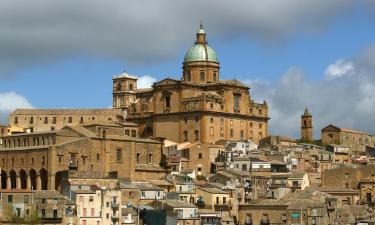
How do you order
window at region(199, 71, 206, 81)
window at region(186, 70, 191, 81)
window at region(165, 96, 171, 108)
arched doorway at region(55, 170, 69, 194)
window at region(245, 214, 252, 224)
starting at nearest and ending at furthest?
1. arched doorway at region(55, 170, 69, 194)
2. window at region(245, 214, 252, 224)
3. window at region(165, 96, 171, 108)
4. window at region(199, 71, 206, 81)
5. window at region(186, 70, 191, 81)

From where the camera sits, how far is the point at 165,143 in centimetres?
11231

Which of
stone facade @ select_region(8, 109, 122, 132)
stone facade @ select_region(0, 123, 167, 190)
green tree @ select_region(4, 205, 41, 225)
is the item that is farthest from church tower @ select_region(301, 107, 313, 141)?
green tree @ select_region(4, 205, 41, 225)

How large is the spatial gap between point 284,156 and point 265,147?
34.5ft

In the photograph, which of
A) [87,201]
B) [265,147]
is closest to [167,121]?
[265,147]

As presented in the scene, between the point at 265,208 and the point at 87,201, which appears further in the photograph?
the point at 265,208

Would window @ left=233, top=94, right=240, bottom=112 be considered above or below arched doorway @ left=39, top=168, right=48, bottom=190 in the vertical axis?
above

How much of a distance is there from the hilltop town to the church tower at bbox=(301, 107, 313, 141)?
6671 millimetres

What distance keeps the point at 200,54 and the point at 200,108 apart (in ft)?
35.9

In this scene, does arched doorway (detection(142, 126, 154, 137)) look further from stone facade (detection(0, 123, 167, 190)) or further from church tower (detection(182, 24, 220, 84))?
stone facade (detection(0, 123, 167, 190))

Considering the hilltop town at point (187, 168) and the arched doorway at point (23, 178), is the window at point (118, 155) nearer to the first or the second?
the hilltop town at point (187, 168)

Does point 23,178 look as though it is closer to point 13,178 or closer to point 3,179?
point 13,178

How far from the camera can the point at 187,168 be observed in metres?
105

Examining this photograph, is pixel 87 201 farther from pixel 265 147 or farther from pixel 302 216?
pixel 265 147

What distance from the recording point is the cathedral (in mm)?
116375
